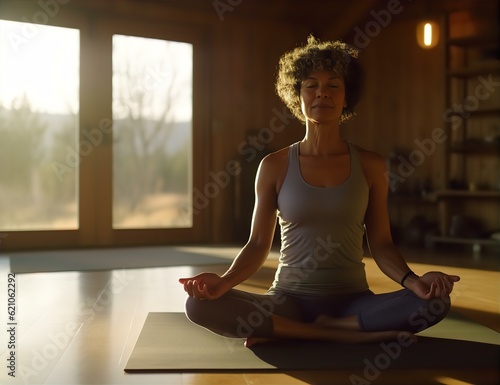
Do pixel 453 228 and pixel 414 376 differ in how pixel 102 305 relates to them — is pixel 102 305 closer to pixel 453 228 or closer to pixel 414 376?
pixel 414 376

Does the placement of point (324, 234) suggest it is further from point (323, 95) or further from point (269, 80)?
point (269, 80)

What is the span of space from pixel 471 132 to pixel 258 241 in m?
3.81

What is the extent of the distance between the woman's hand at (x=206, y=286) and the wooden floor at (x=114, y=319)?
0.21 metres

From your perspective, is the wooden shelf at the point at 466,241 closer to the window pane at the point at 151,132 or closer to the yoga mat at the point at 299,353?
the window pane at the point at 151,132

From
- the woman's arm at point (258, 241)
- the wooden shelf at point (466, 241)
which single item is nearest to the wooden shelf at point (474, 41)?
the wooden shelf at point (466, 241)

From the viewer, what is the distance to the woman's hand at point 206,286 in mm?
1558

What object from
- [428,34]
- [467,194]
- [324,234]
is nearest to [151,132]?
[428,34]

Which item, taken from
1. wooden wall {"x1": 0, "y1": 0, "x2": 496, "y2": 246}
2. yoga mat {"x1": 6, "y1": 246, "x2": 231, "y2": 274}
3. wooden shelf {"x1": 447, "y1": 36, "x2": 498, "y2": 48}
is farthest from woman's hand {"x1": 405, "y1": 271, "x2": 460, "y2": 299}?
wooden wall {"x1": 0, "y1": 0, "x2": 496, "y2": 246}

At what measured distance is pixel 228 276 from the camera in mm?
1652

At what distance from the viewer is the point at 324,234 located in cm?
174

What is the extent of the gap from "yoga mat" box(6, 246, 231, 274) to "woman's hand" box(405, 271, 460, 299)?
2.38 metres

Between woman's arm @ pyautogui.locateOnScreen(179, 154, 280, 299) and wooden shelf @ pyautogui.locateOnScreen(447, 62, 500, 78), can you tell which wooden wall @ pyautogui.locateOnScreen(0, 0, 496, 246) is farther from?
woman's arm @ pyautogui.locateOnScreen(179, 154, 280, 299)

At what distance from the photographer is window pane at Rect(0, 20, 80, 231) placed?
464 centimetres

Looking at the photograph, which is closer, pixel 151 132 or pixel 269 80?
pixel 151 132
